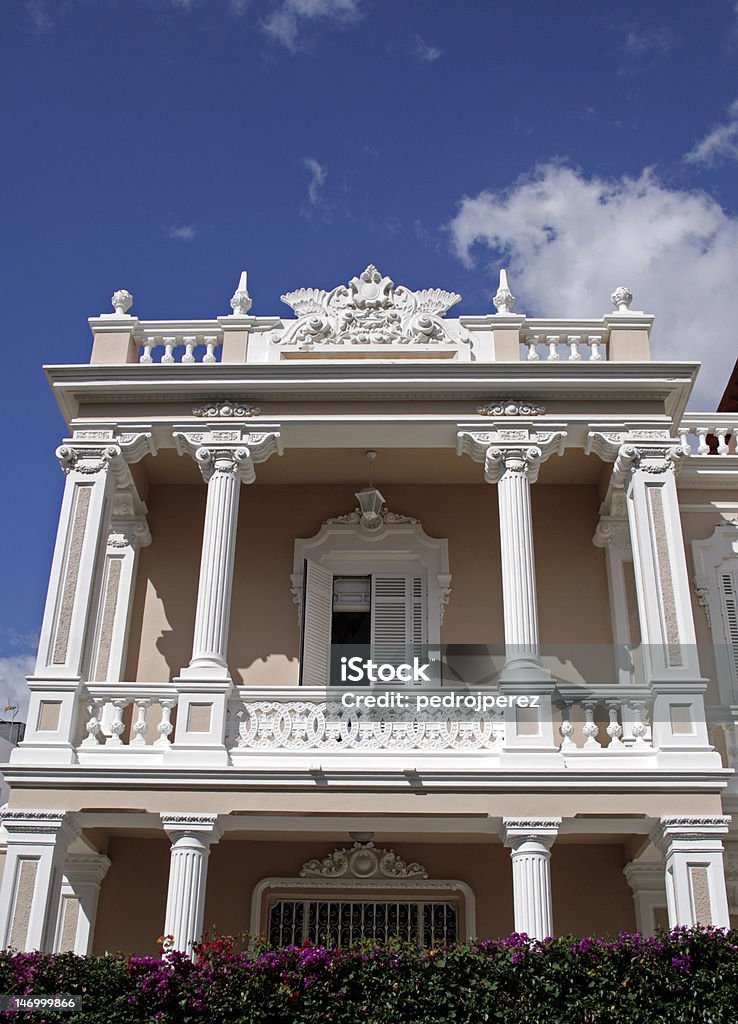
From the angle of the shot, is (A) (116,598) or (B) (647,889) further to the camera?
(A) (116,598)

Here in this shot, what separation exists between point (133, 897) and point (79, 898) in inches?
23.4

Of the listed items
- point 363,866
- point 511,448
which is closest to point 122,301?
point 511,448

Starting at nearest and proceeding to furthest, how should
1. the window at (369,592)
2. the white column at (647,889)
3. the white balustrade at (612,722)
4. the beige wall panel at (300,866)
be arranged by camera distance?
the white balustrade at (612,722), the white column at (647,889), the beige wall panel at (300,866), the window at (369,592)

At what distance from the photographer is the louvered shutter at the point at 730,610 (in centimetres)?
1443

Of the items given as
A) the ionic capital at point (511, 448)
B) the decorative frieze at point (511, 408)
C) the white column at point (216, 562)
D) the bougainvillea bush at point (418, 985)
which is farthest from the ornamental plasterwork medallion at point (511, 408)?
the bougainvillea bush at point (418, 985)

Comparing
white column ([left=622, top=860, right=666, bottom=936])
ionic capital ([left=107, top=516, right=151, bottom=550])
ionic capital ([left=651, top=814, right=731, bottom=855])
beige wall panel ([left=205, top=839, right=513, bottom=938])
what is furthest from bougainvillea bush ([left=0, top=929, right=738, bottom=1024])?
ionic capital ([left=107, top=516, right=151, bottom=550])

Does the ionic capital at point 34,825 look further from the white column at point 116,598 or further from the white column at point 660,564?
the white column at point 660,564

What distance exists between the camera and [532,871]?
11297 millimetres

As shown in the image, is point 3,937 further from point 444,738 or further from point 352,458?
point 352,458

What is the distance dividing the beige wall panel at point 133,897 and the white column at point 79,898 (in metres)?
0.15

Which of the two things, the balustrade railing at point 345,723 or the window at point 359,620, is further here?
the window at point 359,620

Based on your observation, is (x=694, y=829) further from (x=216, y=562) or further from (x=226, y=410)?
(x=226, y=410)

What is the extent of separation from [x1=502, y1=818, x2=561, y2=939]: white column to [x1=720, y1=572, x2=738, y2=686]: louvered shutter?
4096mm

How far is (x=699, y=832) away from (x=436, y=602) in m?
4.51
